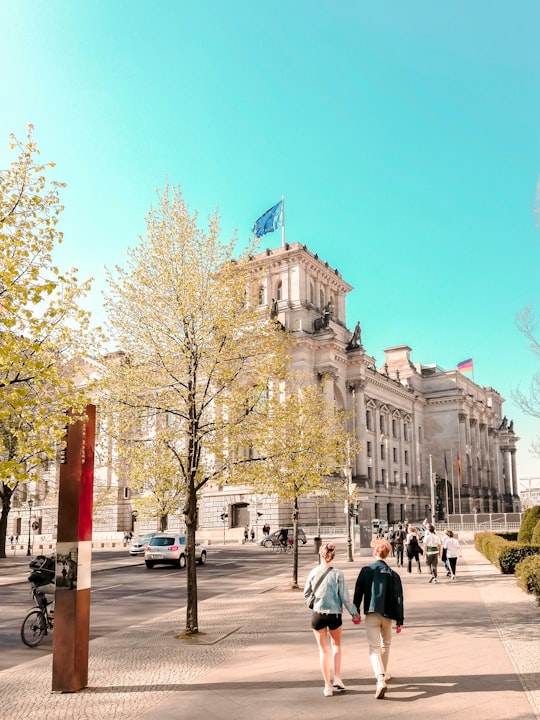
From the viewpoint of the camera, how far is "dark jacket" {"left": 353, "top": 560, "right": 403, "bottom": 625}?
8648 millimetres

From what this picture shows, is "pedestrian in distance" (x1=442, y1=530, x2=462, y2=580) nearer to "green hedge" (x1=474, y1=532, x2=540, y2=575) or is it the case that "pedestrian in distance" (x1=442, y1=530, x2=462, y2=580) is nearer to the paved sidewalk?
"green hedge" (x1=474, y1=532, x2=540, y2=575)

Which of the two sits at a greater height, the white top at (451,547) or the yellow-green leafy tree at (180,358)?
the yellow-green leafy tree at (180,358)

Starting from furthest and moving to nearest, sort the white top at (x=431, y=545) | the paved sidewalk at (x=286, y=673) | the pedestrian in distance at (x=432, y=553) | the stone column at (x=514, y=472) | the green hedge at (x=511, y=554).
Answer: the stone column at (x=514, y=472) < the white top at (x=431, y=545) < the pedestrian in distance at (x=432, y=553) < the green hedge at (x=511, y=554) < the paved sidewalk at (x=286, y=673)

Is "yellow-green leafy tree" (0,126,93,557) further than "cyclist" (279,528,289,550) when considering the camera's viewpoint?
No

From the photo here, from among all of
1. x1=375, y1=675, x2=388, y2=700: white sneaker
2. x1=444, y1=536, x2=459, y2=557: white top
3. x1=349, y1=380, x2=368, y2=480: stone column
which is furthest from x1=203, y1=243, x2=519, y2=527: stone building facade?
x1=375, y1=675, x2=388, y2=700: white sneaker

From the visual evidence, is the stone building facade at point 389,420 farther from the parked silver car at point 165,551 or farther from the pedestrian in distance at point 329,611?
the pedestrian in distance at point 329,611

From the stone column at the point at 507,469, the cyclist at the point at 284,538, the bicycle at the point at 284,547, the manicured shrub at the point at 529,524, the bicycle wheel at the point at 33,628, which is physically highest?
the stone column at the point at 507,469

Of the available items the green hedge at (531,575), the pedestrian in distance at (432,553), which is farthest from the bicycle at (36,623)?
the pedestrian in distance at (432,553)

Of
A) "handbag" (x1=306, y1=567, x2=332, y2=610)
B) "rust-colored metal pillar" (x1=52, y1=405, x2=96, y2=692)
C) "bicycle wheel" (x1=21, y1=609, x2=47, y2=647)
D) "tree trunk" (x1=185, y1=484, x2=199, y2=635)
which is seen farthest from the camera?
"bicycle wheel" (x1=21, y1=609, x2=47, y2=647)

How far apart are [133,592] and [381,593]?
654 inches

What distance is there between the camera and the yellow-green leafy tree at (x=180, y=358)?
15.1m

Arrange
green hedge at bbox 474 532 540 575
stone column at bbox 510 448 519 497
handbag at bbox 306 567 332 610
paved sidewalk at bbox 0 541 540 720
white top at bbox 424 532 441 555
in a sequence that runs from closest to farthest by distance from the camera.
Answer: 1. paved sidewalk at bbox 0 541 540 720
2. handbag at bbox 306 567 332 610
3. green hedge at bbox 474 532 540 575
4. white top at bbox 424 532 441 555
5. stone column at bbox 510 448 519 497

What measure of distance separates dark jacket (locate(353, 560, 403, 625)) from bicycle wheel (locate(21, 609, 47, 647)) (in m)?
7.89

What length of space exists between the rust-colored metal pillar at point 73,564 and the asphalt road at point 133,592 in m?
2.97
